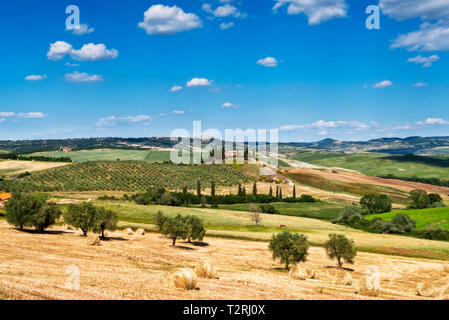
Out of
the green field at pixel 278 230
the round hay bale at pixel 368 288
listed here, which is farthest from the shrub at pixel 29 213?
the round hay bale at pixel 368 288

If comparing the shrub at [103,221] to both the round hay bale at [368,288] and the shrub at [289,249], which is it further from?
the round hay bale at [368,288]

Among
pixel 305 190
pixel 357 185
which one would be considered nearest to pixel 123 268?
pixel 305 190

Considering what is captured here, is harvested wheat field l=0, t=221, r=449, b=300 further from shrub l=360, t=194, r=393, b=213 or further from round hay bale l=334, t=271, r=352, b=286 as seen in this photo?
shrub l=360, t=194, r=393, b=213

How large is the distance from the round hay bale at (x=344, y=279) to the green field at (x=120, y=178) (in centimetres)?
12580

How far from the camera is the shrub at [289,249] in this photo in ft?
172

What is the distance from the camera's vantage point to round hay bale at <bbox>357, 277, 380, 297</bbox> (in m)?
33.7

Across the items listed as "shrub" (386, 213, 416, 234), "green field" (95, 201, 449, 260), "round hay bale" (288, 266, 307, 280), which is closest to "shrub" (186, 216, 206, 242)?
"green field" (95, 201, 449, 260)

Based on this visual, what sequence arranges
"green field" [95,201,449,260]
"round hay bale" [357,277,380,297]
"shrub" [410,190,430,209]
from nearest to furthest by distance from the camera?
"round hay bale" [357,277,380,297] → "green field" [95,201,449,260] → "shrub" [410,190,430,209]

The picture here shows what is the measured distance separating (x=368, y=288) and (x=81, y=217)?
156 ft

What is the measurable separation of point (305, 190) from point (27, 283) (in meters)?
152

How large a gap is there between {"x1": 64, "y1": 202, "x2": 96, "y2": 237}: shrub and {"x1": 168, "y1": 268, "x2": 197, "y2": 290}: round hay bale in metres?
39.6

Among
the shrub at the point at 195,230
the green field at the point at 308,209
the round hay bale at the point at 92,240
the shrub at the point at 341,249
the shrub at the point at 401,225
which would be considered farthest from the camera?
the green field at the point at 308,209
